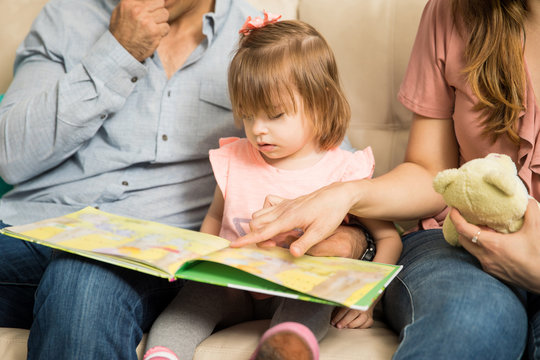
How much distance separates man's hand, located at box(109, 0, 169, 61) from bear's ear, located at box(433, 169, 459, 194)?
2.64 ft

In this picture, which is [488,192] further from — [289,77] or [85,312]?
[85,312]

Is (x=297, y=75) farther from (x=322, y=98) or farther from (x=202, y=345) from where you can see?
(x=202, y=345)

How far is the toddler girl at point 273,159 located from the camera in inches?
45.9

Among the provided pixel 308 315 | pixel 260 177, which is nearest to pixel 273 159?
pixel 260 177

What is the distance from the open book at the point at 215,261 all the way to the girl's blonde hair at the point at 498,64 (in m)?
0.41

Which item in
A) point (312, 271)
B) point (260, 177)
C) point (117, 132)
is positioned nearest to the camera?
point (312, 271)

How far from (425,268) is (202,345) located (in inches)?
18.1

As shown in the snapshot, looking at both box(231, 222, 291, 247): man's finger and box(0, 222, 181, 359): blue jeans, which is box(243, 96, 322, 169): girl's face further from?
box(0, 222, 181, 359): blue jeans

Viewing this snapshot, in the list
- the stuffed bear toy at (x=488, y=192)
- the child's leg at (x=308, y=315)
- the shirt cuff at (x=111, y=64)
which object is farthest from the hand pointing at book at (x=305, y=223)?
the shirt cuff at (x=111, y=64)

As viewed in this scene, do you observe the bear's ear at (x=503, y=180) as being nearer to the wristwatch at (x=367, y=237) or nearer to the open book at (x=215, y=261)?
the open book at (x=215, y=261)

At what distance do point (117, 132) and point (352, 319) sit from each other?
79cm

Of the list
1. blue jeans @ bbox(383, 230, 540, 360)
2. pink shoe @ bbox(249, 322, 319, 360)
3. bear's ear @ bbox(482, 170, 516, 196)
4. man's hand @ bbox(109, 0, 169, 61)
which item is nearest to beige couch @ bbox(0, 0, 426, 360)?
man's hand @ bbox(109, 0, 169, 61)

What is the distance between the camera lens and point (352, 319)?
1.19 meters

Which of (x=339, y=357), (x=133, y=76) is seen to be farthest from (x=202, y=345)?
(x=133, y=76)
